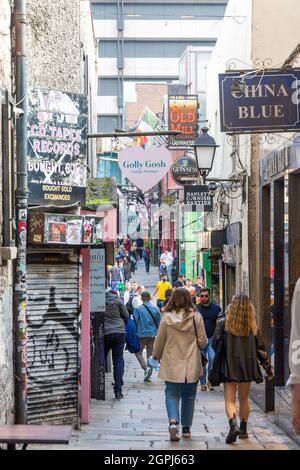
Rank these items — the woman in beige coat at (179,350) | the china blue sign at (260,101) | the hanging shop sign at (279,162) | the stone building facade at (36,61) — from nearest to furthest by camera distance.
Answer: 1. the stone building facade at (36,61)
2. the woman in beige coat at (179,350)
3. the china blue sign at (260,101)
4. the hanging shop sign at (279,162)

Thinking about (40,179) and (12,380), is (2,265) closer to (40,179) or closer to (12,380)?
(12,380)

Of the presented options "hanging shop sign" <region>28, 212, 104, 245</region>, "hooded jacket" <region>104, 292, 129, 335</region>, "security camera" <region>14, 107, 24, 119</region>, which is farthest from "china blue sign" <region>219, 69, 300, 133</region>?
"hooded jacket" <region>104, 292, 129, 335</region>

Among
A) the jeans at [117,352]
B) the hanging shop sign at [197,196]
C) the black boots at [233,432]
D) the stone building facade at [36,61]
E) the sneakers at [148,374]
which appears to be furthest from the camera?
the hanging shop sign at [197,196]

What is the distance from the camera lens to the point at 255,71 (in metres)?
10.5

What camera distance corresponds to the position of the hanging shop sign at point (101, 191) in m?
14.6

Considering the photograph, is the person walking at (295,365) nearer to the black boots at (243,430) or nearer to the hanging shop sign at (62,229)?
the hanging shop sign at (62,229)

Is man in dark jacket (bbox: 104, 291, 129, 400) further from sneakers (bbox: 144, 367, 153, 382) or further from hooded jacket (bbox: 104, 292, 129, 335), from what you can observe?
sneakers (bbox: 144, 367, 153, 382)

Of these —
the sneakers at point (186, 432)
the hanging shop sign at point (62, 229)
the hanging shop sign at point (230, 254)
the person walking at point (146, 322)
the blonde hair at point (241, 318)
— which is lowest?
the sneakers at point (186, 432)

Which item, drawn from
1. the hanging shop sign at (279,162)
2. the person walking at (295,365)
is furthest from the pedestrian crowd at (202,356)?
the person walking at (295,365)

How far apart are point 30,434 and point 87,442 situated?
3284 mm

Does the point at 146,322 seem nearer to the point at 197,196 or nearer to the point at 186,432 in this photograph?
the point at 197,196

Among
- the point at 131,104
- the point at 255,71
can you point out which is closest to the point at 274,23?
the point at 255,71

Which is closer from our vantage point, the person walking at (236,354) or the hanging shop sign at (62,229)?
Result: the hanging shop sign at (62,229)

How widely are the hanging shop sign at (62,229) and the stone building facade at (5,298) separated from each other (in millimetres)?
783
